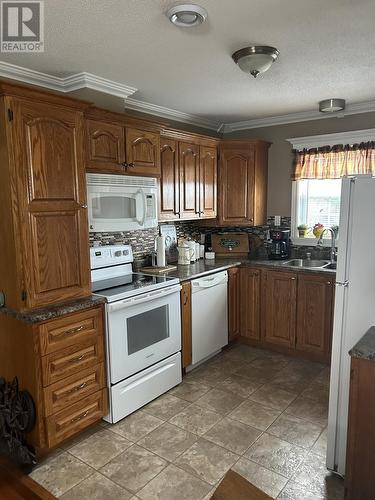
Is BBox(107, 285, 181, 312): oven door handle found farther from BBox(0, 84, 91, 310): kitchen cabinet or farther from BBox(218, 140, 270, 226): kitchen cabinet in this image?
BBox(218, 140, 270, 226): kitchen cabinet


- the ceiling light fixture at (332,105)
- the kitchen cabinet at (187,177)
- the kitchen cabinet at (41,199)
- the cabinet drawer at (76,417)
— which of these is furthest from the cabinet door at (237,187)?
the cabinet drawer at (76,417)

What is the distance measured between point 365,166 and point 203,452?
300 cm

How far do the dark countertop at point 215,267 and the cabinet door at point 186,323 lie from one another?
0.10m

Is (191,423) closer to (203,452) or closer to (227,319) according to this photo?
(203,452)

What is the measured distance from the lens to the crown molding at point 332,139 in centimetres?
368

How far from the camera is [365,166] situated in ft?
12.2

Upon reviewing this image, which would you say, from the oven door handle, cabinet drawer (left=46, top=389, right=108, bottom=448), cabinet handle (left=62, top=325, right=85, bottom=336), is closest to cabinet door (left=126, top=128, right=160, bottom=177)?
the oven door handle

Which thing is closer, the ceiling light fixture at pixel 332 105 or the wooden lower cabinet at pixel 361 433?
the wooden lower cabinet at pixel 361 433

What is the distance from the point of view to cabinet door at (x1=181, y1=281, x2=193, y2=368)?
127 inches

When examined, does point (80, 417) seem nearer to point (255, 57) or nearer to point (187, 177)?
point (187, 177)

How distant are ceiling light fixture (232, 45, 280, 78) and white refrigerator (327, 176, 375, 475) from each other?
0.90 metres

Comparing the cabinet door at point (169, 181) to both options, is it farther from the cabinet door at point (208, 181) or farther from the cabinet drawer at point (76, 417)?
the cabinet drawer at point (76, 417)

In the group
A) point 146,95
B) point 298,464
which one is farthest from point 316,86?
point 298,464

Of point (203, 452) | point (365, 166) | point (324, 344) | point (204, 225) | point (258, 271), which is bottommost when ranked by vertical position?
point (203, 452)
